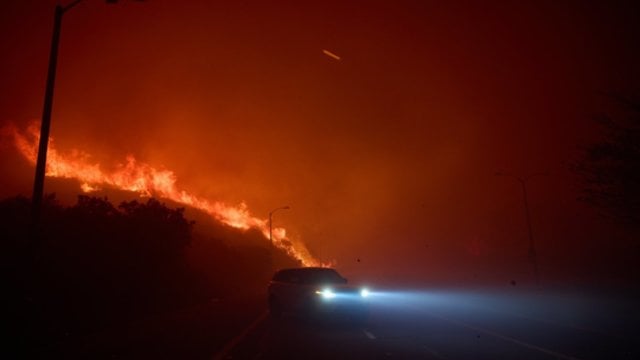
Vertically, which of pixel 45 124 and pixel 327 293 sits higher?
pixel 45 124

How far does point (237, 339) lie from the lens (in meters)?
15.0

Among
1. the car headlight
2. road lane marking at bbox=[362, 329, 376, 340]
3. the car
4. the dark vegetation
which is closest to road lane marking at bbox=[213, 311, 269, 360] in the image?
the car

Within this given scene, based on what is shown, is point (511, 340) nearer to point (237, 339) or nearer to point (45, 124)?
point (237, 339)

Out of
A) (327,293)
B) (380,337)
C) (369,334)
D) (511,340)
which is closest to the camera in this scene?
(511,340)

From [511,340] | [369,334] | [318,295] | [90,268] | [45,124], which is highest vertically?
[45,124]

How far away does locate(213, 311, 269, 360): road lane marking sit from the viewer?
39.8 ft

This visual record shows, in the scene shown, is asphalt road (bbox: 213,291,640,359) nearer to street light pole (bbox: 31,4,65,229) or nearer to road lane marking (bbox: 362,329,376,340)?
road lane marking (bbox: 362,329,376,340)

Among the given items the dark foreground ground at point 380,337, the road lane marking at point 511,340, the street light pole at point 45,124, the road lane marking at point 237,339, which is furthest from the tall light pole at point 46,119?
the road lane marking at point 511,340

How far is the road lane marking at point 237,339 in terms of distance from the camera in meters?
12.1

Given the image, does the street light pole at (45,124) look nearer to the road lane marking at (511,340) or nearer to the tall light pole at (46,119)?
the tall light pole at (46,119)

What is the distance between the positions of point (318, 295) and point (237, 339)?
495 cm

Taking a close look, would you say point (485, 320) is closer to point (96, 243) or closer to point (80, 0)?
point (80, 0)

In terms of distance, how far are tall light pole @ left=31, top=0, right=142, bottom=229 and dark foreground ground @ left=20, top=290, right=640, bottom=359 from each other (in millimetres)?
3841

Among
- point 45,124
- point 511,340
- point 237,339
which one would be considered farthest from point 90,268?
point 511,340
